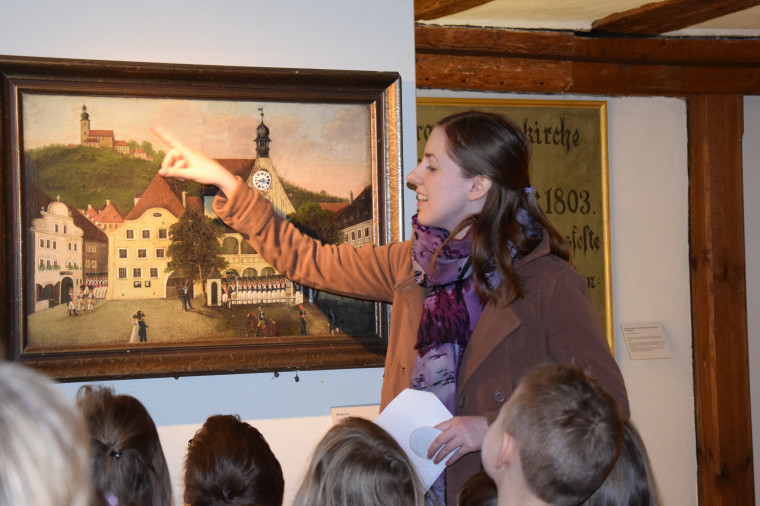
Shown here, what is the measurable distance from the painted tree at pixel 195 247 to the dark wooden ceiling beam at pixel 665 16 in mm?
2266

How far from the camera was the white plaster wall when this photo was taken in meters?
4.04

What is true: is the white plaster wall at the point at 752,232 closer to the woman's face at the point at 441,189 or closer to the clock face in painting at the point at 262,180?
the woman's face at the point at 441,189

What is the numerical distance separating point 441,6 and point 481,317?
1.71 meters

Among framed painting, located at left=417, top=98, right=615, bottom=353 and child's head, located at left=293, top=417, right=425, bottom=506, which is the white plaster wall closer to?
framed painting, located at left=417, top=98, right=615, bottom=353

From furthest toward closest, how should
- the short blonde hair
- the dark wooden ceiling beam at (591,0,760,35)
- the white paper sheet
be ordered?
the dark wooden ceiling beam at (591,0,760,35)
the white paper sheet
the short blonde hair

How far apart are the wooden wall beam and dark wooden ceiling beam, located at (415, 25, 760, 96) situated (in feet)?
0.44

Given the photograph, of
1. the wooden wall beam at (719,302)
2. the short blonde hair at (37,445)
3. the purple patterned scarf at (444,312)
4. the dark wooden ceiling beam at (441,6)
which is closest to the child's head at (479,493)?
the purple patterned scarf at (444,312)

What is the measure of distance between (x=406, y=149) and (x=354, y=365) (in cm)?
66

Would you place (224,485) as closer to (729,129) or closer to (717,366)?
(717,366)

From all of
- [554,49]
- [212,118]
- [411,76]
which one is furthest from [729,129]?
[212,118]

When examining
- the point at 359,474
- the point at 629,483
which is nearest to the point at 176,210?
the point at 359,474

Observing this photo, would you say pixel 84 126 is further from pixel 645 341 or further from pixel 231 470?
pixel 645 341

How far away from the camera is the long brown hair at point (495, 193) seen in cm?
193

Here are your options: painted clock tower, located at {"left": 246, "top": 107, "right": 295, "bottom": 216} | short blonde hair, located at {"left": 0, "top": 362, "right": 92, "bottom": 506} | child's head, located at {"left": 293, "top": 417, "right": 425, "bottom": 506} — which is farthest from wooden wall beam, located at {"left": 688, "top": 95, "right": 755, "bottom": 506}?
short blonde hair, located at {"left": 0, "top": 362, "right": 92, "bottom": 506}
